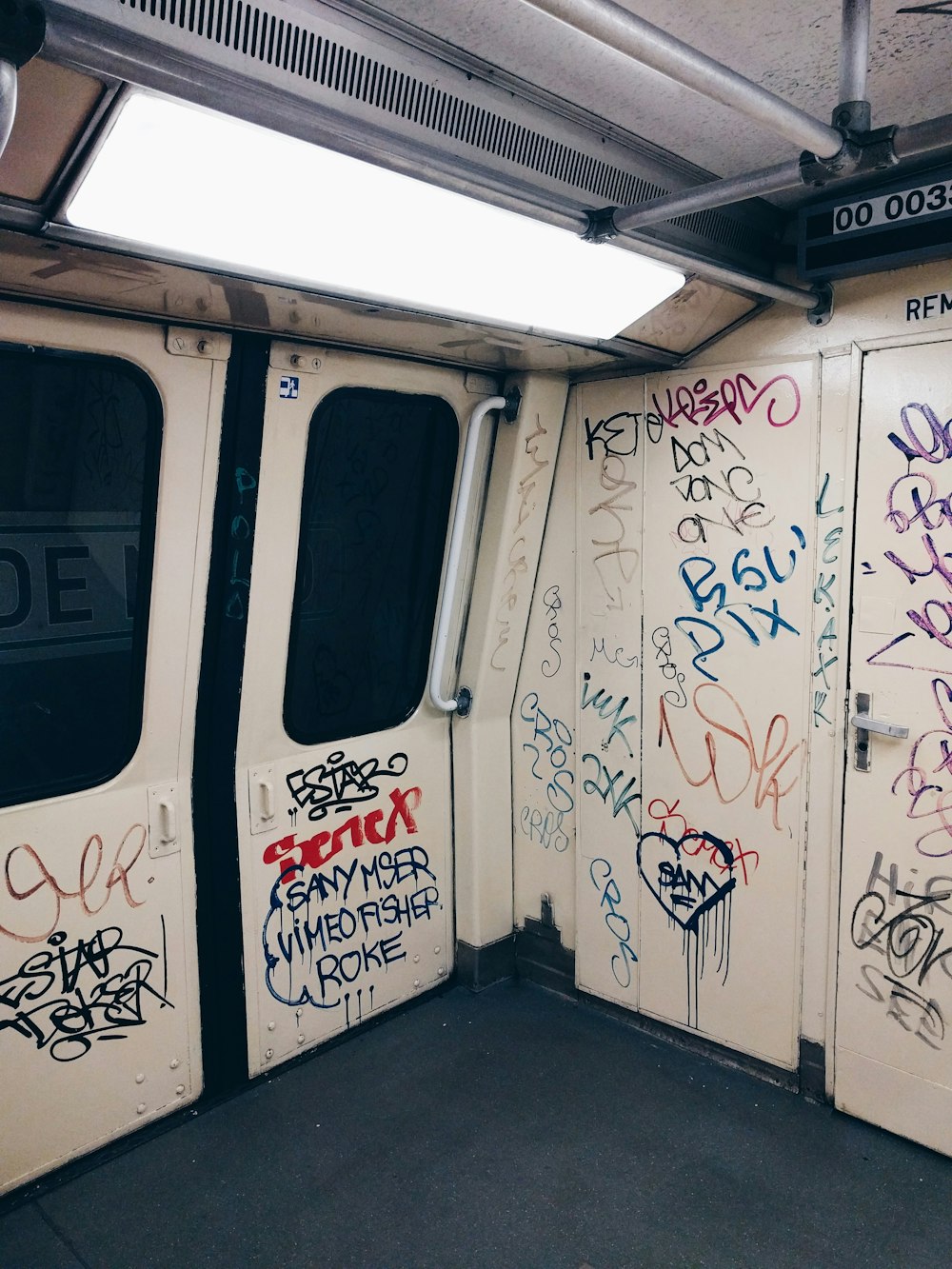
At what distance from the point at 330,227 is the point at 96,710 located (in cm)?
158

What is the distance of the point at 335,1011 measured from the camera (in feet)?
11.0

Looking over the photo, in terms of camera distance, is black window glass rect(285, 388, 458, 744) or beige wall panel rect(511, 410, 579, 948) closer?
black window glass rect(285, 388, 458, 744)

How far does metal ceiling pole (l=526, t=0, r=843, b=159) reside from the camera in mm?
1112

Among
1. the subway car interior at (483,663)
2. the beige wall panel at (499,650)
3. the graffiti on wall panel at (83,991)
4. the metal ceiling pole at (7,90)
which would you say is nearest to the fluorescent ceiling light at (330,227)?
the subway car interior at (483,663)

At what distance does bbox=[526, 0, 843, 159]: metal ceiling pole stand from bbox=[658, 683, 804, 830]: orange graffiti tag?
1955mm

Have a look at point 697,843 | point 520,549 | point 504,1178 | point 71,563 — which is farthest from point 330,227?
point 504,1178

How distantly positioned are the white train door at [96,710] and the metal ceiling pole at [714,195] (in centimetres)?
131

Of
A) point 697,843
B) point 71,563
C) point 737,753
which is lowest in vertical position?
point 697,843

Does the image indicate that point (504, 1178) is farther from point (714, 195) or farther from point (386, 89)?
point (386, 89)

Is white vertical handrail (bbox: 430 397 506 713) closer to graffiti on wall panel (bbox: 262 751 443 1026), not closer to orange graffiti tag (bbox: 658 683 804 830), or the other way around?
graffiti on wall panel (bbox: 262 751 443 1026)

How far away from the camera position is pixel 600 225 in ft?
6.54

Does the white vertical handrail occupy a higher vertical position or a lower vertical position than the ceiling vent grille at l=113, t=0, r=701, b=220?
lower

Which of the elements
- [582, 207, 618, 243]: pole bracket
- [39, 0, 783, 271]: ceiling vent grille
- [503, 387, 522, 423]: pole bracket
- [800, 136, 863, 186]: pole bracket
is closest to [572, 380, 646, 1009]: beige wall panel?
[503, 387, 522, 423]: pole bracket

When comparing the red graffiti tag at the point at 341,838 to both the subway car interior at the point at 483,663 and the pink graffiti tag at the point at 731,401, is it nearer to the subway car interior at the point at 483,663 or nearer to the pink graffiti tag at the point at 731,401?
the subway car interior at the point at 483,663
